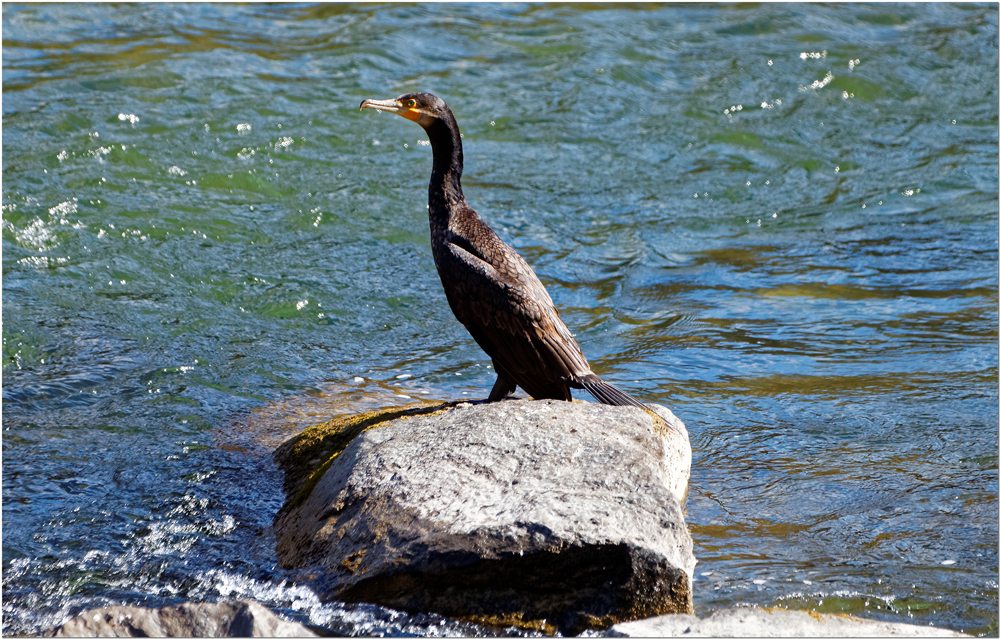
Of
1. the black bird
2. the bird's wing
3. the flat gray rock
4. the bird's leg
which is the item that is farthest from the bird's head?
the flat gray rock

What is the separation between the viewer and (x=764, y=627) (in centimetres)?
356

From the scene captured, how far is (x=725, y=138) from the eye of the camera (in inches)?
437

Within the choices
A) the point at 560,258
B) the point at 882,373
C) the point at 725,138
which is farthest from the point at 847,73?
the point at 882,373

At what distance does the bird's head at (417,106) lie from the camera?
5.60 m

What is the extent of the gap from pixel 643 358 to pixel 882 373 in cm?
158

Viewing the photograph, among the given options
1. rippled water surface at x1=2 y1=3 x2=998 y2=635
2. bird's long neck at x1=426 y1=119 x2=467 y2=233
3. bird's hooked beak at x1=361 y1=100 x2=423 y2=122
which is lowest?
rippled water surface at x1=2 y1=3 x2=998 y2=635

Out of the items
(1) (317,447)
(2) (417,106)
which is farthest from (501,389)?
(2) (417,106)

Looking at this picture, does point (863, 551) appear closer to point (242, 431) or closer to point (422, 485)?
point (422, 485)

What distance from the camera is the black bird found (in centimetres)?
491

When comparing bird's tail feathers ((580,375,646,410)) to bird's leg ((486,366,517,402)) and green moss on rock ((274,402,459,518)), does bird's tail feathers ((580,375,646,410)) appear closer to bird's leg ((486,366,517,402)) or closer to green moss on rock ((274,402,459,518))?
bird's leg ((486,366,517,402))

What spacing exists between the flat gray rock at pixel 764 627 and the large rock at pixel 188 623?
124 cm

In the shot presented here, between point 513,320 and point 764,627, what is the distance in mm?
1957

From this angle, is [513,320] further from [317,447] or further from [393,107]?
[393,107]

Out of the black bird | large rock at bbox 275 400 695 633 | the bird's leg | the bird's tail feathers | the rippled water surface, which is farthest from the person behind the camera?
the bird's leg
